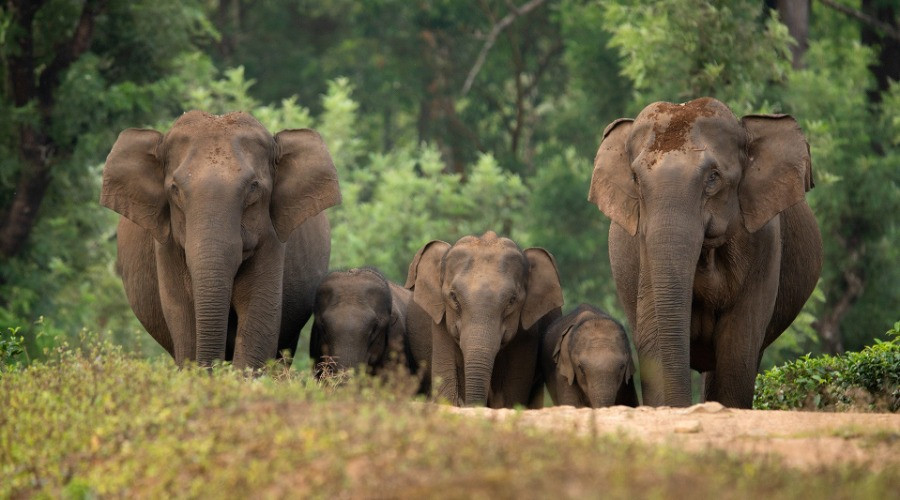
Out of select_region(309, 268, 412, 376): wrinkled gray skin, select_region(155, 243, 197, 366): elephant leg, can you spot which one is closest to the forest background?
select_region(155, 243, 197, 366): elephant leg

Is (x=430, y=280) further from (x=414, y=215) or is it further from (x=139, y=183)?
(x=414, y=215)

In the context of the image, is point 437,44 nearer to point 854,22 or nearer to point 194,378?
point 854,22

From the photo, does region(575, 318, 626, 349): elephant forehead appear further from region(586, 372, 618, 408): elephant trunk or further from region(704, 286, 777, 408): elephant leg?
region(704, 286, 777, 408): elephant leg

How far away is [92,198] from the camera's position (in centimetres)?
2828

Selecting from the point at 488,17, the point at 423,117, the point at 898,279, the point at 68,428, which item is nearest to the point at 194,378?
the point at 68,428

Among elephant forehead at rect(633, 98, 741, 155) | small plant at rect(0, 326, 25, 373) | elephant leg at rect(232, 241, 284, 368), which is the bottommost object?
small plant at rect(0, 326, 25, 373)

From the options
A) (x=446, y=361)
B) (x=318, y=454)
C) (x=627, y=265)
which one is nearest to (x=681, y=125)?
(x=627, y=265)

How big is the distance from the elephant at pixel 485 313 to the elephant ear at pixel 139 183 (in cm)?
275

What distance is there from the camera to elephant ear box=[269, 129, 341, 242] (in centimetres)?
1554

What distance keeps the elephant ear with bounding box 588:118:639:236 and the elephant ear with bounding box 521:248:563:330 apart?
2.08 m

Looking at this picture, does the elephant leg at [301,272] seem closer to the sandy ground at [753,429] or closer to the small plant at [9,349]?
the small plant at [9,349]

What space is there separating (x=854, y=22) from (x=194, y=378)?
88.7ft

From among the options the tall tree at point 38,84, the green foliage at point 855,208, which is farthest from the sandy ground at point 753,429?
the green foliage at point 855,208

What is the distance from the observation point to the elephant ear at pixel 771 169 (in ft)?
47.2
